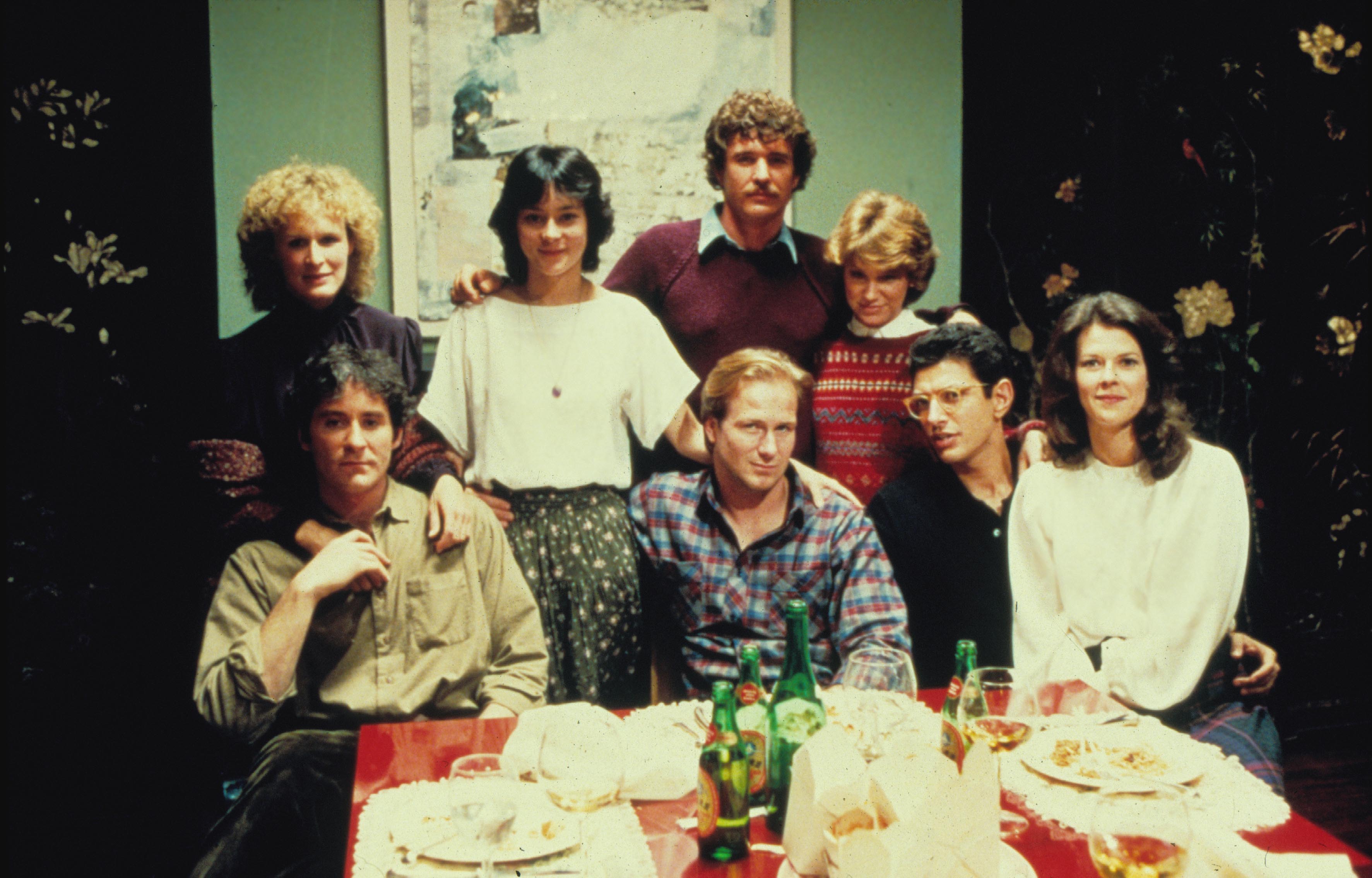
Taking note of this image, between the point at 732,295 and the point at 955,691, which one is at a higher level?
the point at 732,295

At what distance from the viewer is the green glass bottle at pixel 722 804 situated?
1.25 meters

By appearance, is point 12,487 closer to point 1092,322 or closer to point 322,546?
point 322,546

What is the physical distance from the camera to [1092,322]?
7.97 ft

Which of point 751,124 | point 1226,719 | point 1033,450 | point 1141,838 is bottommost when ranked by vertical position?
point 1226,719

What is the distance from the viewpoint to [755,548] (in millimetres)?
2307

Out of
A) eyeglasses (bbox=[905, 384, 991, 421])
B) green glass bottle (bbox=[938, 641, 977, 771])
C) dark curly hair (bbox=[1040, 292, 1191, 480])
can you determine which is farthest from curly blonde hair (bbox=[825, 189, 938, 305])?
green glass bottle (bbox=[938, 641, 977, 771])

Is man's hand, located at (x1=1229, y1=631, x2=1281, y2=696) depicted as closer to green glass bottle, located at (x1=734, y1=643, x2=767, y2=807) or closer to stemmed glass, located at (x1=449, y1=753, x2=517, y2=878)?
green glass bottle, located at (x1=734, y1=643, x2=767, y2=807)

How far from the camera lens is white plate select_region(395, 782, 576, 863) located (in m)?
1.23

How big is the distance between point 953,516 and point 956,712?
3.56 ft

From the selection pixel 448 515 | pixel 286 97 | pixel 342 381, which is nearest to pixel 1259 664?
pixel 448 515

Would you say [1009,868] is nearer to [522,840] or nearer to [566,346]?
[522,840]

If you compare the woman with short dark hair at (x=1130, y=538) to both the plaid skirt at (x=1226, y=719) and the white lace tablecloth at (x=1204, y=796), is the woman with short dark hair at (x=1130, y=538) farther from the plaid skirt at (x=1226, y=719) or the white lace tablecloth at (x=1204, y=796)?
the white lace tablecloth at (x=1204, y=796)

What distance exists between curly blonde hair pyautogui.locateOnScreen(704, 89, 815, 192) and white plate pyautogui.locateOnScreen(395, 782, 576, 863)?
→ 5.13ft

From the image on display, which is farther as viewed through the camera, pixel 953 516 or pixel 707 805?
pixel 953 516
